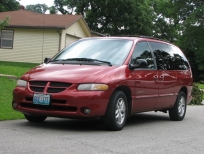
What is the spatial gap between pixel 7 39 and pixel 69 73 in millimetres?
23009

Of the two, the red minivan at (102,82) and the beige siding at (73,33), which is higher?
the beige siding at (73,33)

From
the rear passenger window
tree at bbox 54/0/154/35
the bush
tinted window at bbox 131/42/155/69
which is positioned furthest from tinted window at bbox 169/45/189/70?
tree at bbox 54/0/154/35

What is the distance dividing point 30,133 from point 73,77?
3.82ft

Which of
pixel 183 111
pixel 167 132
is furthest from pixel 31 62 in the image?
pixel 167 132

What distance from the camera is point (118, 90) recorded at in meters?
7.62

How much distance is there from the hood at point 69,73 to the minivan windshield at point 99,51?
1.36 ft

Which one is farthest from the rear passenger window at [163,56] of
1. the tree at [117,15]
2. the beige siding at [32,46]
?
the tree at [117,15]

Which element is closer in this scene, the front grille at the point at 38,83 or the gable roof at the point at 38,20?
the front grille at the point at 38,83

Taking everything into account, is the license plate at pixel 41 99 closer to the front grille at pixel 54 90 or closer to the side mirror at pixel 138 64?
the front grille at pixel 54 90

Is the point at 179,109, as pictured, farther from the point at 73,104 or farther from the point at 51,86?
the point at 51,86

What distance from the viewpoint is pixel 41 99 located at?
7109 millimetres

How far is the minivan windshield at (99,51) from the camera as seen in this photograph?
8062 mm

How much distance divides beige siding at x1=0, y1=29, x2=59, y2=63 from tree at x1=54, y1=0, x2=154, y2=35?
21.5 m

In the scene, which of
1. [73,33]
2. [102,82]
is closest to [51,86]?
[102,82]
